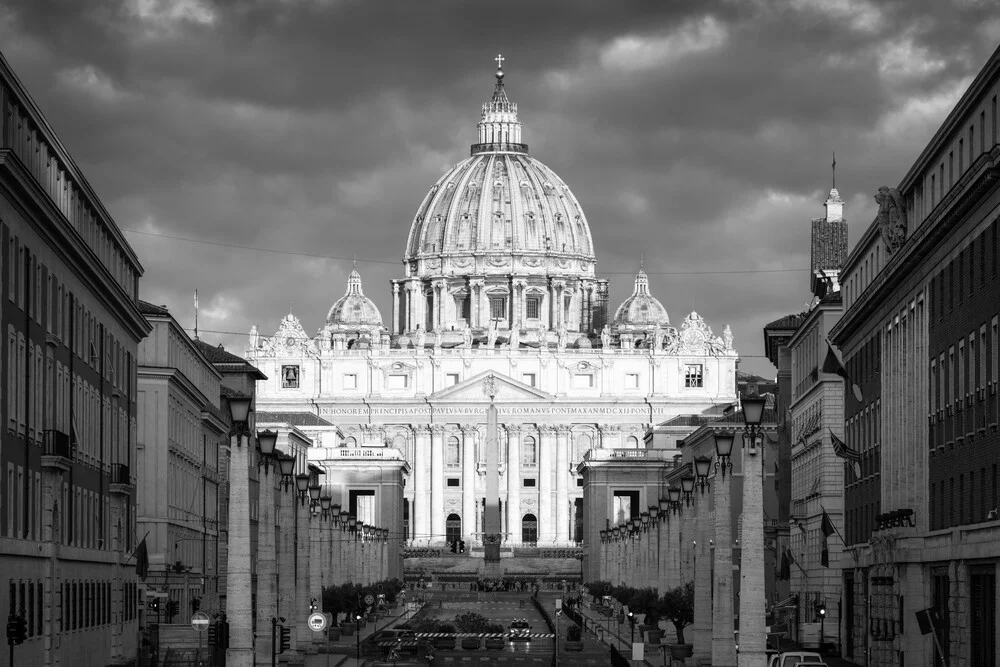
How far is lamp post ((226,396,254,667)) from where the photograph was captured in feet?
142

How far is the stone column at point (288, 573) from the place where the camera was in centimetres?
7094

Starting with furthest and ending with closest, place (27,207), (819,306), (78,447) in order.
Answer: (819,306) < (78,447) < (27,207)

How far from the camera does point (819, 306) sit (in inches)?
3484

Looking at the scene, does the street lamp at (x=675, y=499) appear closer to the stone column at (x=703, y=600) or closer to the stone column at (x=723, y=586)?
the stone column at (x=703, y=600)

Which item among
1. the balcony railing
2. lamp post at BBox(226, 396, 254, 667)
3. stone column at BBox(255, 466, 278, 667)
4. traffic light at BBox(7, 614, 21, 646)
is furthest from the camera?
the balcony railing

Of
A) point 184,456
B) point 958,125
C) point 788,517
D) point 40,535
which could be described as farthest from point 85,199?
point 788,517

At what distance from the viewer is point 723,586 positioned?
2076 inches

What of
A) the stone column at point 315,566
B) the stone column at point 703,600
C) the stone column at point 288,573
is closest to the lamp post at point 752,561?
the stone column at point 703,600

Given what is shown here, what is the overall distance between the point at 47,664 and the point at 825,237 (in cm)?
8854

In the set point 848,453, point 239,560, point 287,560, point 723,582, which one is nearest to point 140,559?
point 287,560

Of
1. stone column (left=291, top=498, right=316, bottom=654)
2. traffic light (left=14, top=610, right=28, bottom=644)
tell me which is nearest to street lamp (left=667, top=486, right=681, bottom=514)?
stone column (left=291, top=498, right=316, bottom=654)

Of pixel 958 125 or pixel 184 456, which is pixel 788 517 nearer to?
pixel 184 456

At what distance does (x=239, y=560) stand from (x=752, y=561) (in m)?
9.26

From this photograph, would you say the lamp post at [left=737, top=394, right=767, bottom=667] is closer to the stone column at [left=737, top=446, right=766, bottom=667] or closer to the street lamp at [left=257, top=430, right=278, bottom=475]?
the stone column at [left=737, top=446, right=766, bottom=667]
